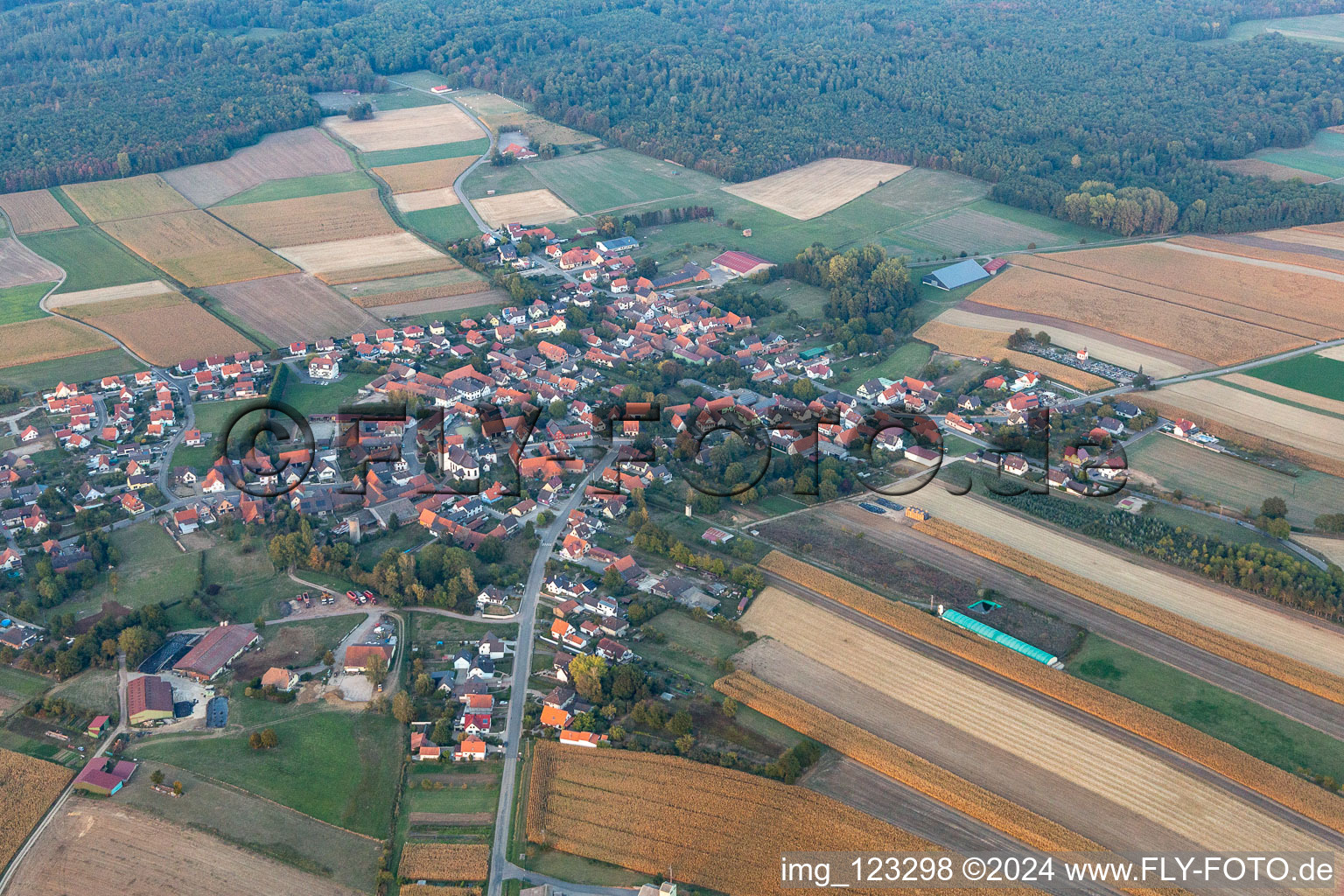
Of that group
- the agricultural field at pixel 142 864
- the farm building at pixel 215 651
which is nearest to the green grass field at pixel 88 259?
the farm building at pixel 215 651

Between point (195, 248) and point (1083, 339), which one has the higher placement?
point (195, 248)

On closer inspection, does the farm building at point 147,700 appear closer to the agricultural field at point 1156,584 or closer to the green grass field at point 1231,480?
the agricultural field at point 1156,584

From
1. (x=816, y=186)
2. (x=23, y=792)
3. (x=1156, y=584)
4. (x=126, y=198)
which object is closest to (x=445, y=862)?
(x=23, y=792)

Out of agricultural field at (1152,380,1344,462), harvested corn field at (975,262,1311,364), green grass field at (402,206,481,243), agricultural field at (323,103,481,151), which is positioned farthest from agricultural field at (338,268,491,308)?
agricultural field at (1152,380,1344,462)

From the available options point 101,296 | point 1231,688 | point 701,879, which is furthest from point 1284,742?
point 101,296

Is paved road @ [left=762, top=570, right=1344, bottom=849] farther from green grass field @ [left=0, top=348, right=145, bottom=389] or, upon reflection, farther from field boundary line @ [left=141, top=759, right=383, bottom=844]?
green grass field @ [left=0, top=348, right=145, bottom=389]

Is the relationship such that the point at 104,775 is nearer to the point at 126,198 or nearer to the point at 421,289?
the point at 421,289
